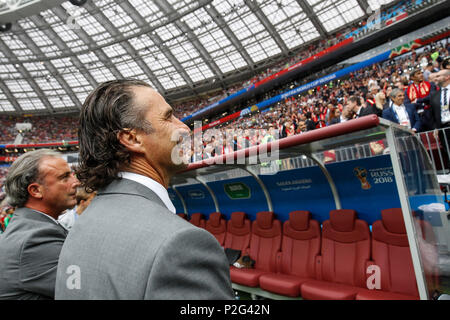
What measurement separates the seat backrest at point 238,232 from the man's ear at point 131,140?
4965mm

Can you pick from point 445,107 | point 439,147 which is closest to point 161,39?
point 445,107

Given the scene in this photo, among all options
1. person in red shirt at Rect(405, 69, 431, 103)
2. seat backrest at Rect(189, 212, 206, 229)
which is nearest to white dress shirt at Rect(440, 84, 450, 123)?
person in red shirt at Rect(405, 69, 431, 103)

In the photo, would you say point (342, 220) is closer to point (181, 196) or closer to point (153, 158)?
point (153, 158)

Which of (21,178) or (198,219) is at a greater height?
(198,219)

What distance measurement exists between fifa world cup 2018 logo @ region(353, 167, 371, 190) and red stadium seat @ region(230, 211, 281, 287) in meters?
1.63

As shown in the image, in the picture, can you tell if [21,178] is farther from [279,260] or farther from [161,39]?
[161,39]

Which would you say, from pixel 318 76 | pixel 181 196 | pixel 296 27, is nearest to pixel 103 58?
pixel 296 27

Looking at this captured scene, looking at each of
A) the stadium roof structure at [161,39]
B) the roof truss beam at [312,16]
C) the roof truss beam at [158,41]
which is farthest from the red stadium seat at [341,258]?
the roof truss beam at [158,41]

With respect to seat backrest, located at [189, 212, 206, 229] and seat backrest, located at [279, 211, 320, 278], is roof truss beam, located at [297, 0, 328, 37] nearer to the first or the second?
seat backrest, located at [189, 212, 206, 229]

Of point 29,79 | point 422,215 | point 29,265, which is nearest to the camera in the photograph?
point 29,265

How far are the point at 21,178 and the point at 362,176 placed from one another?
4123 mm

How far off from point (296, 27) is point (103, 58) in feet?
71.4

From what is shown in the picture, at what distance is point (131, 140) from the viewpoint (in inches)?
43.1

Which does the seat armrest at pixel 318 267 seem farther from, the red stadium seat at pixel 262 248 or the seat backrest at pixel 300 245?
the red stadium seat at pixel 262 248
